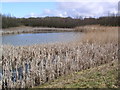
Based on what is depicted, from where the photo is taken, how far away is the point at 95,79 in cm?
Result: 426

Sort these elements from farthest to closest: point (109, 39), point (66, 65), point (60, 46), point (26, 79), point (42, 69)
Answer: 1. point (109, 39)
2. point (60, 46)
3. point (66, 65)
4. point (42, 69)
5. point (26, 79)

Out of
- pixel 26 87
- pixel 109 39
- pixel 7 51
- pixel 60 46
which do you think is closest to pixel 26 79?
pixel 26 87

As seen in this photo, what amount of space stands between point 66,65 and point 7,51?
2.71 metres

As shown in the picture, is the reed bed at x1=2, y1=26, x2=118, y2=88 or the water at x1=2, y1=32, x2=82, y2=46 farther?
the water at x1=2, y1=32, x2=82, y2=46

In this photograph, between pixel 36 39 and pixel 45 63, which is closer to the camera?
pixel 45 63

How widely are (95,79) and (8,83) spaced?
65.9 inches

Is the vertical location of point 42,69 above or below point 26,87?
above

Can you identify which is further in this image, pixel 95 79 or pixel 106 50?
pixel 106 50

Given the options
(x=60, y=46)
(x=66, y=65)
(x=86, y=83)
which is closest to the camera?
(x=86, y=83)

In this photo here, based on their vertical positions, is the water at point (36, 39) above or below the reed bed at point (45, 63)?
above

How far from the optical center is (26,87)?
4.38 m

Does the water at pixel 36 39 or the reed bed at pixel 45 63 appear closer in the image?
the reed bed at pixel 45 63

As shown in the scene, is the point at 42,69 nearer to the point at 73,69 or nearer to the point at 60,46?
the point at 73,69

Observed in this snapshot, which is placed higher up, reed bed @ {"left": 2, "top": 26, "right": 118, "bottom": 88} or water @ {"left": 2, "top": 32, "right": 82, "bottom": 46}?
water @ {"left": 2, "top": 32, "right": 82, "bottom": 46}
